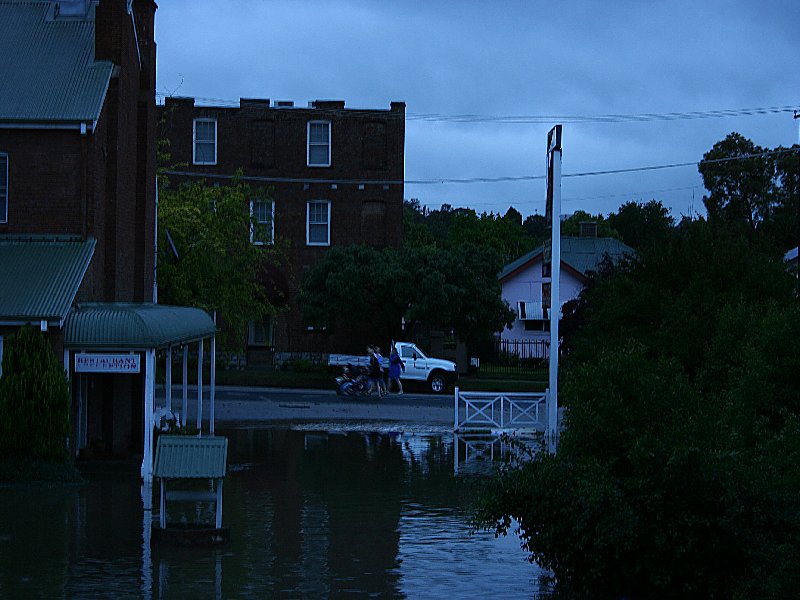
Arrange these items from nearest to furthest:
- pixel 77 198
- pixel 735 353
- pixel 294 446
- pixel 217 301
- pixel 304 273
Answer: pixel 735 353, pixel 77 198, pixel 294 446, pixel 217 301, pixel 304 273

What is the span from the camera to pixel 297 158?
177ft

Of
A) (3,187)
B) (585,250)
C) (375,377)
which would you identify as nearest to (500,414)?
(375,377)

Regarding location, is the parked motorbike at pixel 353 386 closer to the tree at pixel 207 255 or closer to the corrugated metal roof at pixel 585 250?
the tree at pixel 207 255

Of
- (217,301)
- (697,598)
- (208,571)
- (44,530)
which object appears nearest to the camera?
(697,598)

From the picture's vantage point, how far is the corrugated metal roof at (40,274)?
2003 cm

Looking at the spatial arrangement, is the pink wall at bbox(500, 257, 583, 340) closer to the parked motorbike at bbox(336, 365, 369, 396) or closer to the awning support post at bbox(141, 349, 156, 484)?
the parked motorbike at bbox(336, 365, 369, 396)

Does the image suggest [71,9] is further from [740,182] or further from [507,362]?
[740,182]

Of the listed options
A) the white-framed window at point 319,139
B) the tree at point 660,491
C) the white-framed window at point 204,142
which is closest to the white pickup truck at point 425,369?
the white-framed window at point 319,139

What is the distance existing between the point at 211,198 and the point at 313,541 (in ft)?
69.6

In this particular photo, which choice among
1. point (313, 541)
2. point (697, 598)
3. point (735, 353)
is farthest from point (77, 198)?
point (697, 598)

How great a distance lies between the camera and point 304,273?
2098 inches

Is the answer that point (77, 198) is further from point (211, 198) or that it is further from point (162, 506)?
point (211, 198)

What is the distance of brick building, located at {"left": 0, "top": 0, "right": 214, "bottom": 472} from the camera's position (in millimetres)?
20531

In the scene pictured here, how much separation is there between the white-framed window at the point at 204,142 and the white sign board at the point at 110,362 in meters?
34.0
